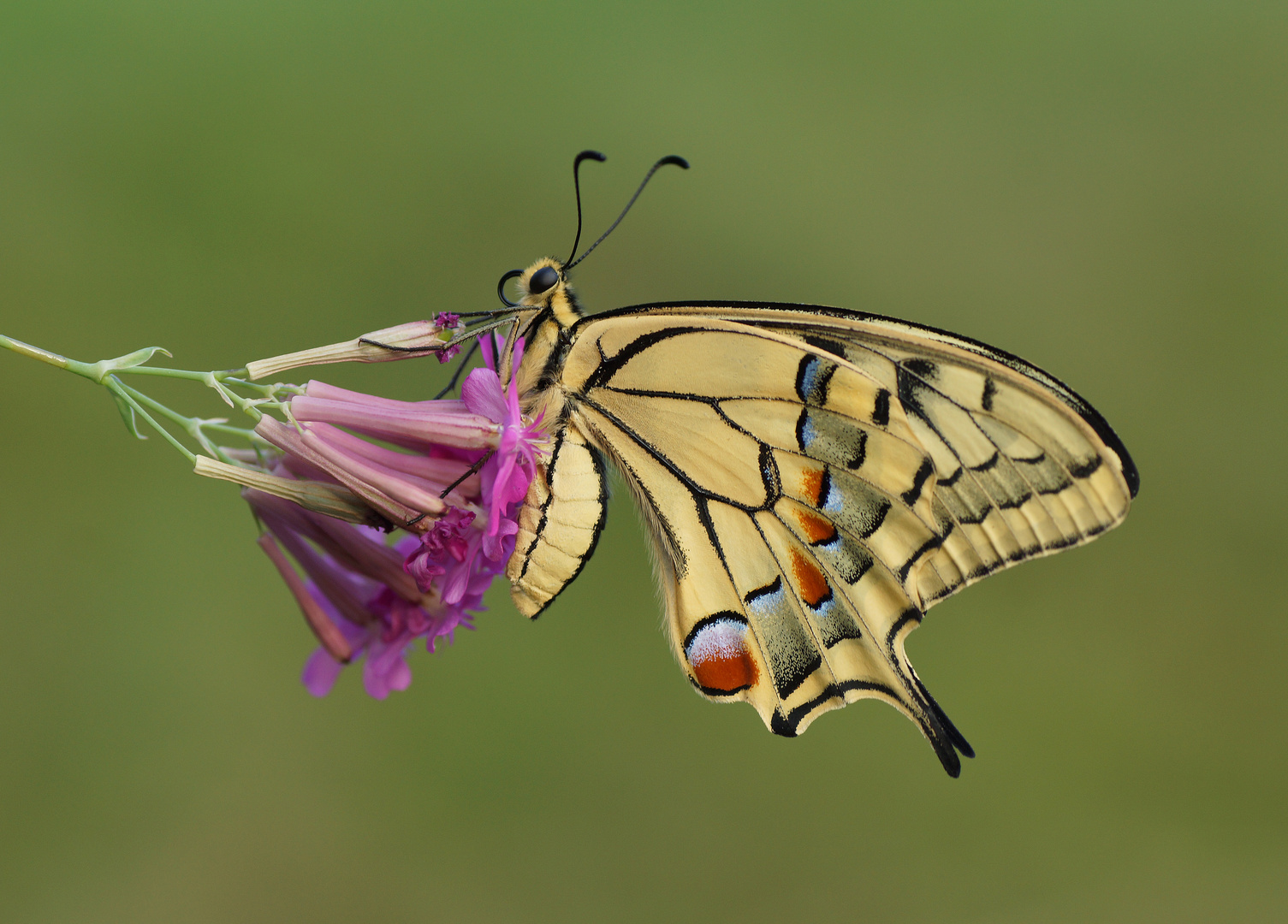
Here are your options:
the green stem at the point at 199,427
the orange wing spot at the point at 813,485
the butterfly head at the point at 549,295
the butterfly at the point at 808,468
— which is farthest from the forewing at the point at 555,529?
the green stem at the point at 199,427

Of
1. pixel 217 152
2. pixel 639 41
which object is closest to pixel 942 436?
pixel 217 152

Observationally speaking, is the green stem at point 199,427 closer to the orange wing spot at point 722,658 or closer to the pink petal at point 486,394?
the pink petal at point 486,394

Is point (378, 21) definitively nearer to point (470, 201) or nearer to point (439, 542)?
point (470, 201)

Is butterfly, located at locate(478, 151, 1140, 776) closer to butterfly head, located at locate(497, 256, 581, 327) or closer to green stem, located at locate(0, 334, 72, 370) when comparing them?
butterfly head, located at locate(497, 256, 581, 327)

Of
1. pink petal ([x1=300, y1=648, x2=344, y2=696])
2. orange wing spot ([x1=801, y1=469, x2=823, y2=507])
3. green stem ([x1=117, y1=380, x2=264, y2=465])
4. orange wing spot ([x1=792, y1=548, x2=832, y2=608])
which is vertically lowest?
orange wing spot ([x1=792, y1=548, x2=832, y2=608])

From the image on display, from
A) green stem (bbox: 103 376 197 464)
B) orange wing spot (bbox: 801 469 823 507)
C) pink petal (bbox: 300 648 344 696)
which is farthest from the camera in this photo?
pink petal (bbox: 300 648 344 696)

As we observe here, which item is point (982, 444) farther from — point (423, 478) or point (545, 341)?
point (423, 478)

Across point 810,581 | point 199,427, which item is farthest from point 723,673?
point 199,427

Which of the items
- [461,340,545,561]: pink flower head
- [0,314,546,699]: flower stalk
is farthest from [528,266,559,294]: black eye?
[461,340,545,561]: pink flower head
